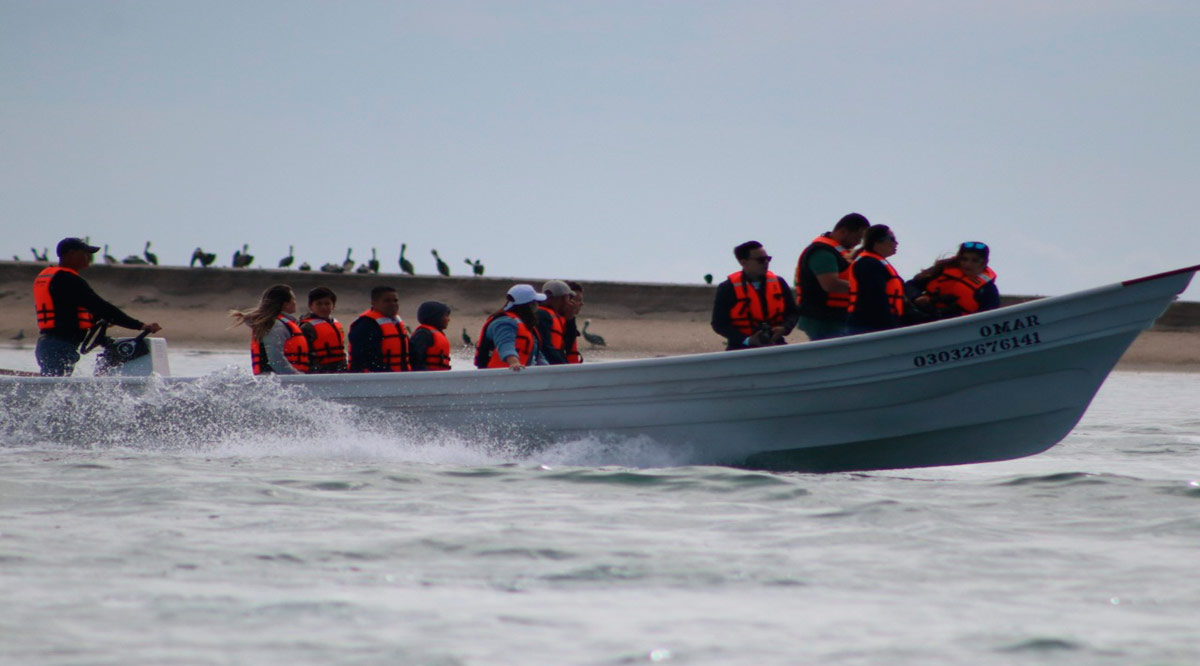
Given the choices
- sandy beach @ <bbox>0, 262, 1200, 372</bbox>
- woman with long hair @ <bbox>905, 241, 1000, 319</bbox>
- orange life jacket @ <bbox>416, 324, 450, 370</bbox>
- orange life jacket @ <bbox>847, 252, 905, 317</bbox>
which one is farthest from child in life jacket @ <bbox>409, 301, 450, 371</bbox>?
sandy beach @ <bbox>0, 262, 1200, 372</bbox>

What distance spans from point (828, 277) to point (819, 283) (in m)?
0.14

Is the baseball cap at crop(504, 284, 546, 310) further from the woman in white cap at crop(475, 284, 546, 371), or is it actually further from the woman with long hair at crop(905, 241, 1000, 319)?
the woman with long hair at crop(905, 241, 1000, 319)

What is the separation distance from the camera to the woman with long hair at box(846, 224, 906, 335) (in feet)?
27.1

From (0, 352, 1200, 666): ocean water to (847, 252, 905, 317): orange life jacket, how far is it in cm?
117

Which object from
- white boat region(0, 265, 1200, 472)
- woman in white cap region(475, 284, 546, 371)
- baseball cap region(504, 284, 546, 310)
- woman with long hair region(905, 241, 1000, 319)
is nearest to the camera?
white boat region(0, 265, 1200, 472)

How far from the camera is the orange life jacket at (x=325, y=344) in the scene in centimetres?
966

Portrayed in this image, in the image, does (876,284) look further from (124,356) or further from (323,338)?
(124,356)

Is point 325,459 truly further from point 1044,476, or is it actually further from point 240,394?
point 1044,476

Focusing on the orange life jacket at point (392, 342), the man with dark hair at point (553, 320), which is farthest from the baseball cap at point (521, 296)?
the orange life jacket at point (392, 342)

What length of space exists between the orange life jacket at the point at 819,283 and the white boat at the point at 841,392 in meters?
0.75

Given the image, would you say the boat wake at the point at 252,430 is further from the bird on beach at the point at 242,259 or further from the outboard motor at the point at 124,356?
the bird on beach at the point at 242,259

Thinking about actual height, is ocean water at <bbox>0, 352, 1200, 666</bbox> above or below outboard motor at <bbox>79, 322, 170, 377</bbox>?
below

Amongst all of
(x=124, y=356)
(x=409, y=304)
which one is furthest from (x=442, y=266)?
(x=124, y=356)

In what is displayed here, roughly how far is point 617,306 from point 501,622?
26.6m
